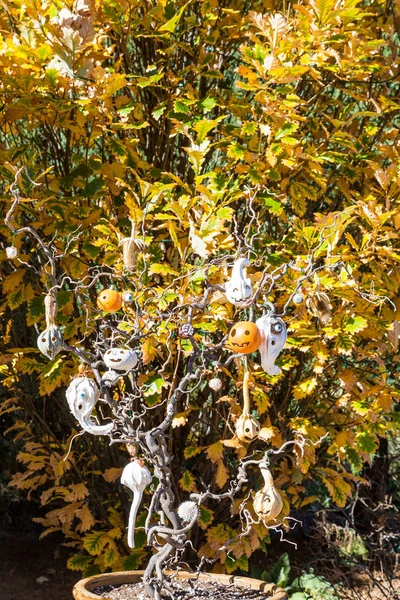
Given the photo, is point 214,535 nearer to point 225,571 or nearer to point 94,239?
point 225,571

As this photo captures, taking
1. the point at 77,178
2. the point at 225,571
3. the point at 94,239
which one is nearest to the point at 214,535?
the point at 225,571

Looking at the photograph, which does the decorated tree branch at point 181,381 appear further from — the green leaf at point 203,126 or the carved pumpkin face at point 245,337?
the green leaf at point 203,126

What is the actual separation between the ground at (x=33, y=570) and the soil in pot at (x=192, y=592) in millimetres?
1731

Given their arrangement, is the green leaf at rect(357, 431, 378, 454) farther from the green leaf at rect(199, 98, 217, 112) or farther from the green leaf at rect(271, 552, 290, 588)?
the green leaf at rect(199, 98, 217, 112)

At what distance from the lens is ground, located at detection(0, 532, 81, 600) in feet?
13.7

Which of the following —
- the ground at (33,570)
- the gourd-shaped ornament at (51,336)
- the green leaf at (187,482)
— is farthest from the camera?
the ground at (33,570)

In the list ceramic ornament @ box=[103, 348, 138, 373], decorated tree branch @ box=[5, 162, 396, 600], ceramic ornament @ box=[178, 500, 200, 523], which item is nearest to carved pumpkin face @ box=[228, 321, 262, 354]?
decorated tree branch @ box=[5, 162, 396, 600]

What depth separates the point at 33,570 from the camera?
4449 millimetres

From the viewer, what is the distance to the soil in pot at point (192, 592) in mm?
2430

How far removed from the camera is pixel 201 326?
8.87 ft

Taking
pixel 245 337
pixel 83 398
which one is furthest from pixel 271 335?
pixel 83 398

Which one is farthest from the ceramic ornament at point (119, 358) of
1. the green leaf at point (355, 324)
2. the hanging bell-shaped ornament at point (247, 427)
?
the green leaf at point (355, 324)

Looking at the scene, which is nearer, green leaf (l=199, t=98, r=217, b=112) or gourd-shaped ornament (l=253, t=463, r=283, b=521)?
gourd-shaped ornament (l=253, t=463, r=283, b=521)

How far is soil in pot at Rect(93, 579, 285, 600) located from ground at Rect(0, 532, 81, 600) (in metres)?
1.73
